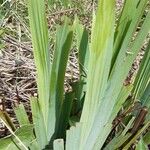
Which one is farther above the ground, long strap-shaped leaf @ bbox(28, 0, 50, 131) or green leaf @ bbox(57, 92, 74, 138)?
long strap-shaped leaf @ bbox(28, 0, 50, 131)

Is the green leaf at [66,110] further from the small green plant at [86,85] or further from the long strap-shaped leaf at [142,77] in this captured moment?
the long strap-shaped leaf at [142,77]

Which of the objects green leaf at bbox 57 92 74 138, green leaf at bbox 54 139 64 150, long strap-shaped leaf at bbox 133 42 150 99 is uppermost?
long strap-shaped leaf at bbox 133 42 150 99

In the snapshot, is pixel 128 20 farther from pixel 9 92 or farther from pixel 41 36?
pixel 9 92

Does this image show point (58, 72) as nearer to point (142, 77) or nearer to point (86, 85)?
point (86, 85)

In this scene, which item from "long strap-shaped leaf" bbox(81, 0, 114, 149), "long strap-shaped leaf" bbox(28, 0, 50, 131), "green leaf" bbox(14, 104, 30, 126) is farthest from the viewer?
"green leaf" bbox(14, 104, 30, 126)

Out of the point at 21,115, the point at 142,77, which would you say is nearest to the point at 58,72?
the point at 21,115

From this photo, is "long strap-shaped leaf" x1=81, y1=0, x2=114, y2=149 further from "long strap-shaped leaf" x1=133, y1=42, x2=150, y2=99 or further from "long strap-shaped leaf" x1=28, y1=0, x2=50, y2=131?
"long strap-shaped leaf" x1=133, y1=42, x2=150, y2=99

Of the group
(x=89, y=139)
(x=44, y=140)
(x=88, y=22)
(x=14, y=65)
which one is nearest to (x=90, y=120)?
(x=89, y=139)

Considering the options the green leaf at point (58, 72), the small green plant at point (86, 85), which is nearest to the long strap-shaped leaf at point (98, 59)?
the small green plant at point (86, 85)

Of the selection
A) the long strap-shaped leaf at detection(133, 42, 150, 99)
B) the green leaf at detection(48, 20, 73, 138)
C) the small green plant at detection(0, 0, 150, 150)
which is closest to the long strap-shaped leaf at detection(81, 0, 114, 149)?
the small green plant at detection(0, 0, 150, 150)
